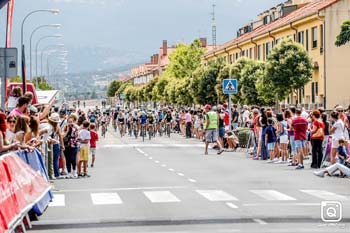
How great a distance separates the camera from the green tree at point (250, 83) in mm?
54866

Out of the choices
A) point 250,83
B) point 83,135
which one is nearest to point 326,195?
point 83,135

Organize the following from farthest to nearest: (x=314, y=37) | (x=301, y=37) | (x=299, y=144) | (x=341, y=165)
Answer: (x=301, y=37) < (x=314, y=37) < (x=299, y=144) < (x=341, y=165)

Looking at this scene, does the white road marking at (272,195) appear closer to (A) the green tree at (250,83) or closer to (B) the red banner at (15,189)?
(B) the red banner at (15,189)

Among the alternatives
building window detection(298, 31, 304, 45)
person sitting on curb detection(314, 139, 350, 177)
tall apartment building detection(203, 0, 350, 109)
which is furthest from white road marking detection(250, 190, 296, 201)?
building window detection(298, 31, 304, 45)

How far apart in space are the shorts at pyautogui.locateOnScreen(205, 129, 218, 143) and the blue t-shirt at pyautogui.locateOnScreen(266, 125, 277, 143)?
453 cm

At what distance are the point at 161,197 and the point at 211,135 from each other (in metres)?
16.6

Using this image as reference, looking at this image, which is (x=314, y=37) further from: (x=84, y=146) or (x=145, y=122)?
(x=84, y=146)

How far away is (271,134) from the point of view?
29438 mm

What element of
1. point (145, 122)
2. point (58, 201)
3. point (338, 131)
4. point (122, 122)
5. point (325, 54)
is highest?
point (325, 54)

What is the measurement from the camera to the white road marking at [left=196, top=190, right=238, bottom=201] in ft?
54.9

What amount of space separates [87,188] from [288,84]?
3017 centimetres

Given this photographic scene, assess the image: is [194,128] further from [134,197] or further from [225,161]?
[134,197]

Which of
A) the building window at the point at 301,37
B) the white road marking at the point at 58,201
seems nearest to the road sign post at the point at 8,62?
the white road marking at the point at 58,201

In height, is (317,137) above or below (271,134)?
above
